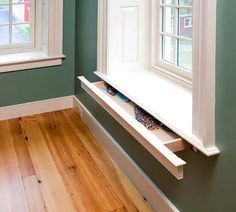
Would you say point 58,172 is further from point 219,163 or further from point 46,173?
point 219,163


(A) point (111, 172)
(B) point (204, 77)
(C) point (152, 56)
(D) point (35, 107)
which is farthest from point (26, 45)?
(B) point (204, 77)

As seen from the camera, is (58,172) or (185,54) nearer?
(185,54)

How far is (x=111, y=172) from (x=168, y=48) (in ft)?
3.08

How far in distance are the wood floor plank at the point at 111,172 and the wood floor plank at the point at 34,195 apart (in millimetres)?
446

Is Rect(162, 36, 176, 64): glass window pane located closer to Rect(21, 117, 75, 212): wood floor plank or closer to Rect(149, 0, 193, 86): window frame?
Rect(149, 0, 193, 86): window frame

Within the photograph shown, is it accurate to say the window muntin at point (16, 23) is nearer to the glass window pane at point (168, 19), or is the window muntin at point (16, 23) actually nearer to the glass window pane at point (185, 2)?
the glass window pane at point (168, 19)

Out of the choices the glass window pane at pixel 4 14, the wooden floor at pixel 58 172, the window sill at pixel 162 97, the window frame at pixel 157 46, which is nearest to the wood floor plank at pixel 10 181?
the wooden floor at pixel 58 172

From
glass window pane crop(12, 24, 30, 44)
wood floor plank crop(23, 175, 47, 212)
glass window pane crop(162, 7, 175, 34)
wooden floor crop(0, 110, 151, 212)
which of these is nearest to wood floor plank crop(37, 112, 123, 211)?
wooden floor crop(0, 110, 151, 212)

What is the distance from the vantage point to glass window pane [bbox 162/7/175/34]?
2276 mm

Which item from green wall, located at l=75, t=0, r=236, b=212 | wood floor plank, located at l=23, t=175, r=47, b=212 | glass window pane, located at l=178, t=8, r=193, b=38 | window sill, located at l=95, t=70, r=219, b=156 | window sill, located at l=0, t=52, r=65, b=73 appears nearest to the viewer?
green wall, located at l=75, t=0, r=236, b=212

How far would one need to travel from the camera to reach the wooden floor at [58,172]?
2018mm

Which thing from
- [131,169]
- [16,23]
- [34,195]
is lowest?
[34,195]

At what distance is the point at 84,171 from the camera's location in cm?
236

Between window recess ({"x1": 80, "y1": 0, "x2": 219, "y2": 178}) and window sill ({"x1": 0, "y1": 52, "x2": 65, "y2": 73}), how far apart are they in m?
0.80
